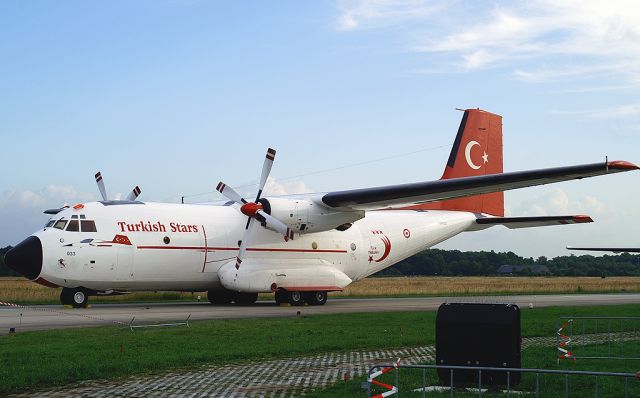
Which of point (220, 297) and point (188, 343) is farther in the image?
point (220, 297)

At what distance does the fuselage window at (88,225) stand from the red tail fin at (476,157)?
1595 centimetres

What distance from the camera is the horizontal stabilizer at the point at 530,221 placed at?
104ft

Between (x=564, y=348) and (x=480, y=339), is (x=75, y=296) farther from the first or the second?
(x=480, y=339)

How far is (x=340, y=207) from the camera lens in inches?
1193

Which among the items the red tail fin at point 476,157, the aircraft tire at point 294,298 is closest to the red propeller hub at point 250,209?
the aircraft tire at point 294,298

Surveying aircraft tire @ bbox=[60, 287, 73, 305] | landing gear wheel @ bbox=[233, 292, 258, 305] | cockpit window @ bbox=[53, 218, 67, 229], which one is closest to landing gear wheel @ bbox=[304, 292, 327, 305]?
landing gear wheel @ bbox=[233, 292, 258, 305]

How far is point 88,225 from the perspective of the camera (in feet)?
89.8

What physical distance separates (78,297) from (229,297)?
7131mm

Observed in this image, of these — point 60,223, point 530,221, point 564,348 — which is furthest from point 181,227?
point 564,348

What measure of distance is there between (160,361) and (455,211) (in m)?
25.4

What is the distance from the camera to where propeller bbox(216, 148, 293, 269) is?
29.5 meters

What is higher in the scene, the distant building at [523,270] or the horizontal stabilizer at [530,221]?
the horizontal stabilizer at [530,221]

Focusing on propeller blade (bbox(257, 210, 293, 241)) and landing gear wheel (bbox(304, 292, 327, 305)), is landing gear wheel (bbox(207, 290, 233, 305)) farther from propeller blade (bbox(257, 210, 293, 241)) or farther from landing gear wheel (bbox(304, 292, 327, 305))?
propeller blade (bbox(257, 210, 293, 241))

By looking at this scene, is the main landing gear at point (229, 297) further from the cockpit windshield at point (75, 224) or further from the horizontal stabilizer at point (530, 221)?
the horizontal stabilizer at point (530, 221)
